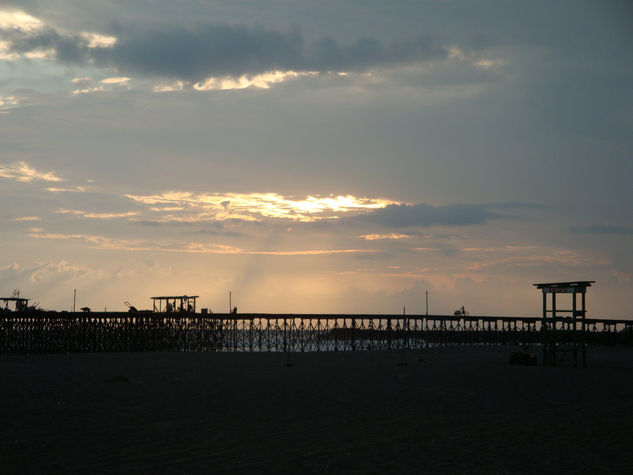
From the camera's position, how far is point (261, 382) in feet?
69.7

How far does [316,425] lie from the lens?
12719 mm

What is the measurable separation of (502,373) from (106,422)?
600 inches

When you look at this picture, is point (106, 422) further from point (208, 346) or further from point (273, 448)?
point (208, 346)

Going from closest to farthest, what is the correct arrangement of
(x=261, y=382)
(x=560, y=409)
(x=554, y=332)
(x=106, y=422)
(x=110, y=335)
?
(x=106, y=422) → (x=560, y=409) → (x=261, y=382) → (x=554, y=332) → (x=110, y=335)

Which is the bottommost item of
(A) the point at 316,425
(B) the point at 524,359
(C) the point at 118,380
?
(C) the point at 118,380

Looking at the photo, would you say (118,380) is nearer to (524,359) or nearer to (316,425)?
(316,425)

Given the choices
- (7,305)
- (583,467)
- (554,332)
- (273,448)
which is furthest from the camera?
(7,305)

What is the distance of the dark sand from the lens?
31.2 ft

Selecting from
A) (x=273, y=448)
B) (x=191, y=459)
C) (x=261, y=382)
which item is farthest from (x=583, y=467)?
(x=261, y=382)

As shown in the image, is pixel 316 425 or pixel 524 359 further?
pixel 524 359

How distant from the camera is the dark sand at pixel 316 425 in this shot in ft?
31.2

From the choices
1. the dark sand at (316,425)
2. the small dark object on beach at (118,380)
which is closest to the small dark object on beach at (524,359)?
the dark sand at (316,425)

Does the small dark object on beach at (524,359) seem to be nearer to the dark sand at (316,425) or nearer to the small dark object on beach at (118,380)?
the dark sand at (316,425)

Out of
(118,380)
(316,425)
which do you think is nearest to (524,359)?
(118,380)
